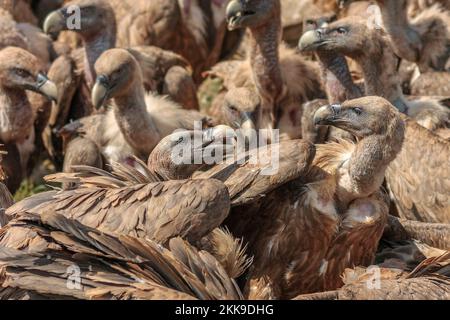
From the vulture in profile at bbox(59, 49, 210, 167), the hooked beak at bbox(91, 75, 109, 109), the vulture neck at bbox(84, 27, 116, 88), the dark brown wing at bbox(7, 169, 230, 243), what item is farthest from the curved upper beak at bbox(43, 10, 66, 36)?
the dark brown wing at bbox(7, 169, 230, 243)

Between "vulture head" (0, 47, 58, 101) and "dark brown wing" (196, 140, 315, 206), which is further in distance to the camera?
"vulture head" (0, 47, 58, 101)

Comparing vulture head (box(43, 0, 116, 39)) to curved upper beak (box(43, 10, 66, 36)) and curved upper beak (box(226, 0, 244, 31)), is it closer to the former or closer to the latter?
curved upper beak (box(43, 10, 66, 36))

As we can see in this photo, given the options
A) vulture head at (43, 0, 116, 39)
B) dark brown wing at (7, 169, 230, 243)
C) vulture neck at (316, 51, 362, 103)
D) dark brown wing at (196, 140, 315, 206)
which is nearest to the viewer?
dark brown wing at (7, 169, 230, 243)

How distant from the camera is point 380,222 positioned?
268 inches

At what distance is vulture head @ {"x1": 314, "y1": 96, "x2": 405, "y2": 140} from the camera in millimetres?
6691

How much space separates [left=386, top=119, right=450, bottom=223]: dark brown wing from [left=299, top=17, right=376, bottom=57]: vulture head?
2.46 ft

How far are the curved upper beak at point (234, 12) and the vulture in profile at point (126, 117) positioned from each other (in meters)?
0.65

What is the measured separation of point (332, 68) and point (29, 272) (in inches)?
128

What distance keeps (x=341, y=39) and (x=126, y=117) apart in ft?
4.40

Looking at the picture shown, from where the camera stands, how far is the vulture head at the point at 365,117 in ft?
22.0

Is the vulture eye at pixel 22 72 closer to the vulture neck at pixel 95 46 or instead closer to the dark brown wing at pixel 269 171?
the vulture neck at pixel 95 46

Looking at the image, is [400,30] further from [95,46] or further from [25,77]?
[25,77]

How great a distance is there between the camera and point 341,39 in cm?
850

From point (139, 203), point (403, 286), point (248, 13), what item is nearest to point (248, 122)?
point (248, 13)
